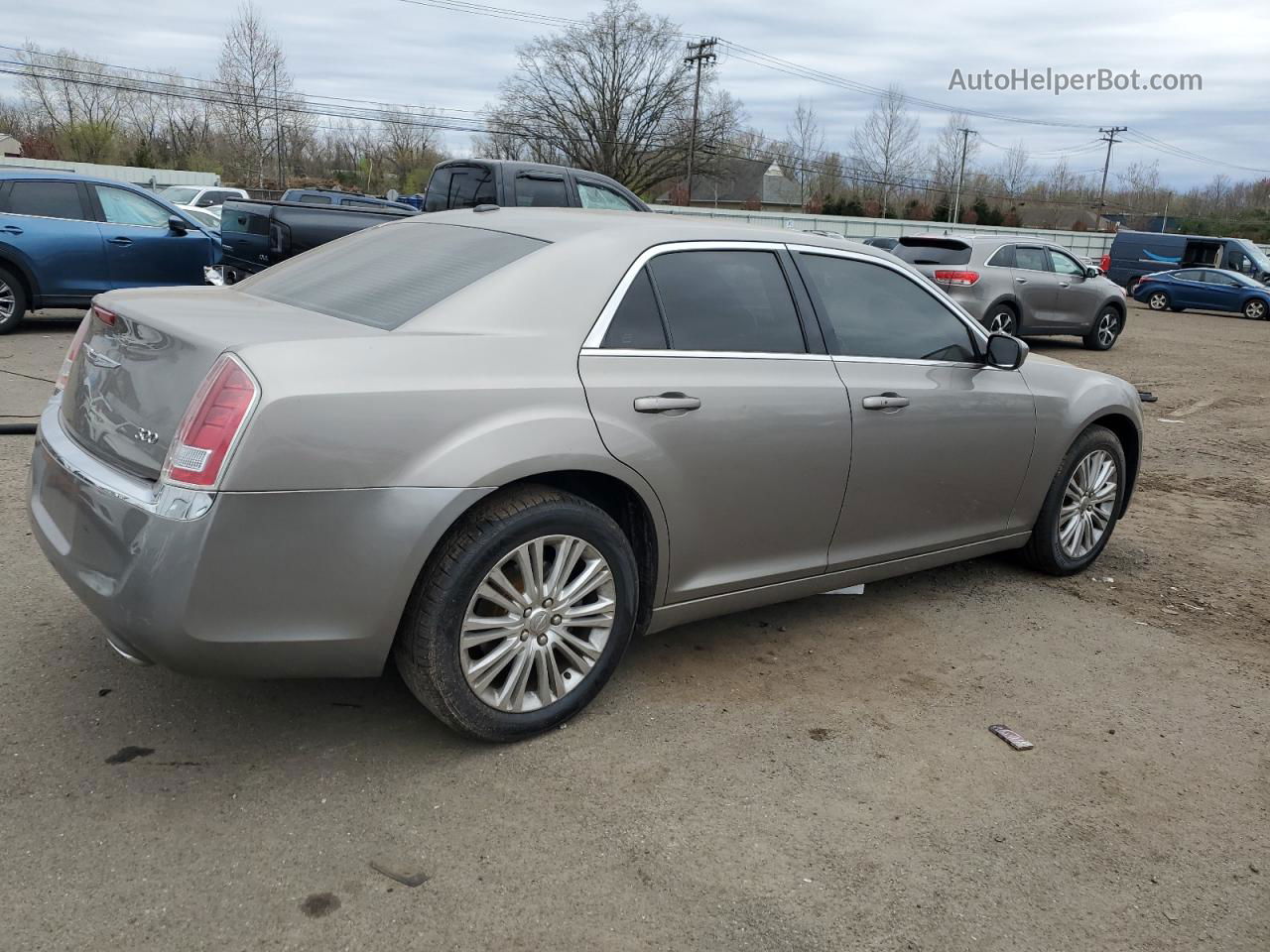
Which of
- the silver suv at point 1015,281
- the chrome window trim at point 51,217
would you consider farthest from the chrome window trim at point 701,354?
the silver suv at point 1015,281

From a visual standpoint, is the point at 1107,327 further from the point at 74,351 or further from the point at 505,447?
the point at 74,351

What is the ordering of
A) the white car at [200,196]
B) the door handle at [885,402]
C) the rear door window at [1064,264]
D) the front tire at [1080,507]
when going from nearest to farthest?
the door handle at [885,402], the front tire at [1080,507], the rear door window at [1064,264], the white car at [200,196]

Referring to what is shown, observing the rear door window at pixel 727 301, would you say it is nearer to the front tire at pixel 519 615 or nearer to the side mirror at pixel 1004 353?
the front tire at pixel 519 615

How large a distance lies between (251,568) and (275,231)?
10.2 m

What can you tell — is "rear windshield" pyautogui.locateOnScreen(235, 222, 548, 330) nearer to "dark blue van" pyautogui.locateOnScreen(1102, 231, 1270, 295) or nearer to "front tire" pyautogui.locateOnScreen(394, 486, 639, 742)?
"front tire" pyautogui.locateOnScreen(394, 486, 639, 742)

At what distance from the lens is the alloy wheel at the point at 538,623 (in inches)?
126

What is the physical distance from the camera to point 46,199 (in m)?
11.0

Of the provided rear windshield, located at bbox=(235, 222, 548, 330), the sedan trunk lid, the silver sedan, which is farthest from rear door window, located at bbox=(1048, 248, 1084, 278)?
the sedan trunk lid

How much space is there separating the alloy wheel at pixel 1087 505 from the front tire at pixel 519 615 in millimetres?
2713

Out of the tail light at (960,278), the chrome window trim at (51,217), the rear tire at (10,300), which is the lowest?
the rear tire at (10,300)

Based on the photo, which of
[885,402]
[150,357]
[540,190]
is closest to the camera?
[150,357]

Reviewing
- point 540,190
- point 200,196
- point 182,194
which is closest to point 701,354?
point 540,190

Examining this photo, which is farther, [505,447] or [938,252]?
[938,252]

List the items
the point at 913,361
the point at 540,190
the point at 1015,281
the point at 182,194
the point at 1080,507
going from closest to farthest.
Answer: the point at 913,361
the point at 1080,507
the point at 540,190
the point at 1015,281
the point at 182,194
